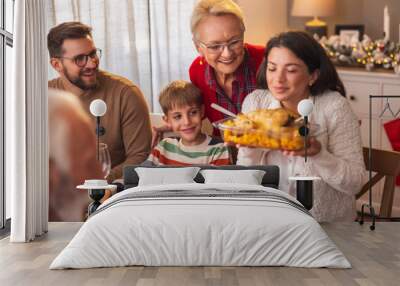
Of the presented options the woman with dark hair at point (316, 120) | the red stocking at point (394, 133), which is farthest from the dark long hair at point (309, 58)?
the red stocking at point (394, 133)

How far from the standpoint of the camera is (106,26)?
8.00 m

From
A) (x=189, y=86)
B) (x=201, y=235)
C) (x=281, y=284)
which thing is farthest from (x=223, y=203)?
(x=189, y=86)

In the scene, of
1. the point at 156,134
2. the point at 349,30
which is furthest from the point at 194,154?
the point at 349,30

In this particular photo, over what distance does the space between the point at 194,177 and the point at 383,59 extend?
7.82 feet

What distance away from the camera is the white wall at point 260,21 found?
7.88m

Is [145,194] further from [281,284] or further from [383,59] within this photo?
[383,59]

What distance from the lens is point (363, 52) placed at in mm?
8461

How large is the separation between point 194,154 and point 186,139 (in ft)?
0.54

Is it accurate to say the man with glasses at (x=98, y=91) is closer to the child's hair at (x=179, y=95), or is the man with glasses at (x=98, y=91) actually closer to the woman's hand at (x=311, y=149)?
the child's hair at (x=179, y=95)

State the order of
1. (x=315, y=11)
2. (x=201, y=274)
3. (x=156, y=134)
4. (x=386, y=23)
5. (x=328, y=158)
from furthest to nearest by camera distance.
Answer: (x=386, y=23) → (x=315, y=11) → (x=156, y=134) → (x=328, y=158) → (x=201, y=274)

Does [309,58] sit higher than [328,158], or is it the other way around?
[309,58]

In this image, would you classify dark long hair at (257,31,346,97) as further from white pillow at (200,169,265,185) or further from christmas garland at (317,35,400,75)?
white pillow at (200,169,265,185)

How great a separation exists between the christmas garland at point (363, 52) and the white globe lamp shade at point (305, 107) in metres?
0.92

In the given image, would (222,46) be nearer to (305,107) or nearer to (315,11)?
(305,107)
